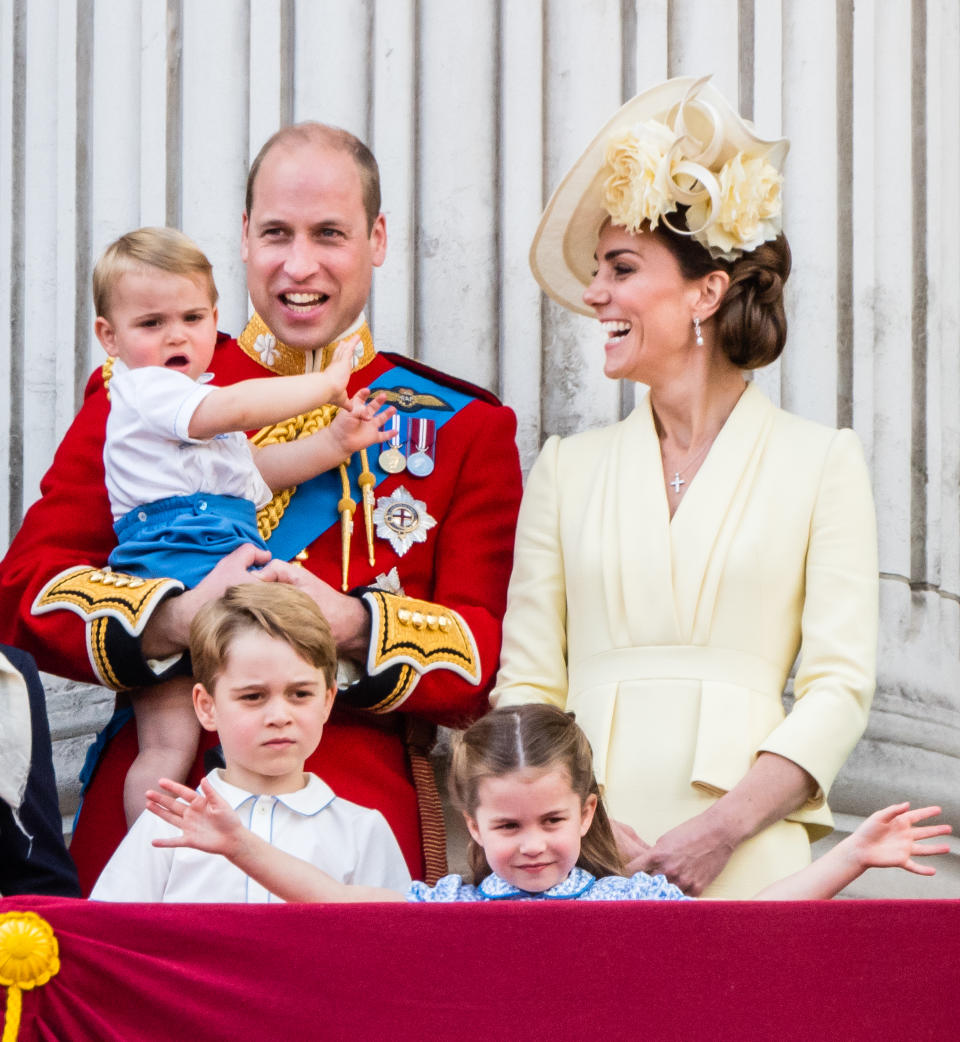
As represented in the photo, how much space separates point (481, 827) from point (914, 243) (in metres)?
1.99

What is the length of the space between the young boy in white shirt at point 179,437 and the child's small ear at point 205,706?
0.27 metres

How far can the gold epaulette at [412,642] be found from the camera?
334 centimetres

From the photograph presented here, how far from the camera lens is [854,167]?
4316 millimetres

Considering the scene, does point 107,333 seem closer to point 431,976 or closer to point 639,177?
point 639,177

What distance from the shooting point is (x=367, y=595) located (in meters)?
3.39

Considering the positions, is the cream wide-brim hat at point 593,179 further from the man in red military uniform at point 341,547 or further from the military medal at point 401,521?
the military medal at point 401,521

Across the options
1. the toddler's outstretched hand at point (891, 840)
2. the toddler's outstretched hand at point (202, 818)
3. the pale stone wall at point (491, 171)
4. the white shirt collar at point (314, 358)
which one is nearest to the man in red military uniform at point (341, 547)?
the white shirt collar at point (314, 358)

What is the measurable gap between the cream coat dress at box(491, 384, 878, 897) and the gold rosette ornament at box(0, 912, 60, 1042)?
113cm

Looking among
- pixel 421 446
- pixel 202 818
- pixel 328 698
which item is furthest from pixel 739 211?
pixel 202 818

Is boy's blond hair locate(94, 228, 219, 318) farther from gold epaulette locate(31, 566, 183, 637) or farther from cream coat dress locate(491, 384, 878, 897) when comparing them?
cream coat dress locate(491, 384, 878, 897)

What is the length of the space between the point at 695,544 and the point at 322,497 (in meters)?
0.64

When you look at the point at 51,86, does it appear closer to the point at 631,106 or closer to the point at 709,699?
the point at 631,106

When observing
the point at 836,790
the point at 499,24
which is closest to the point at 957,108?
the point at 499,24

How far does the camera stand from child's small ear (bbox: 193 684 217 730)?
3.08 meters
